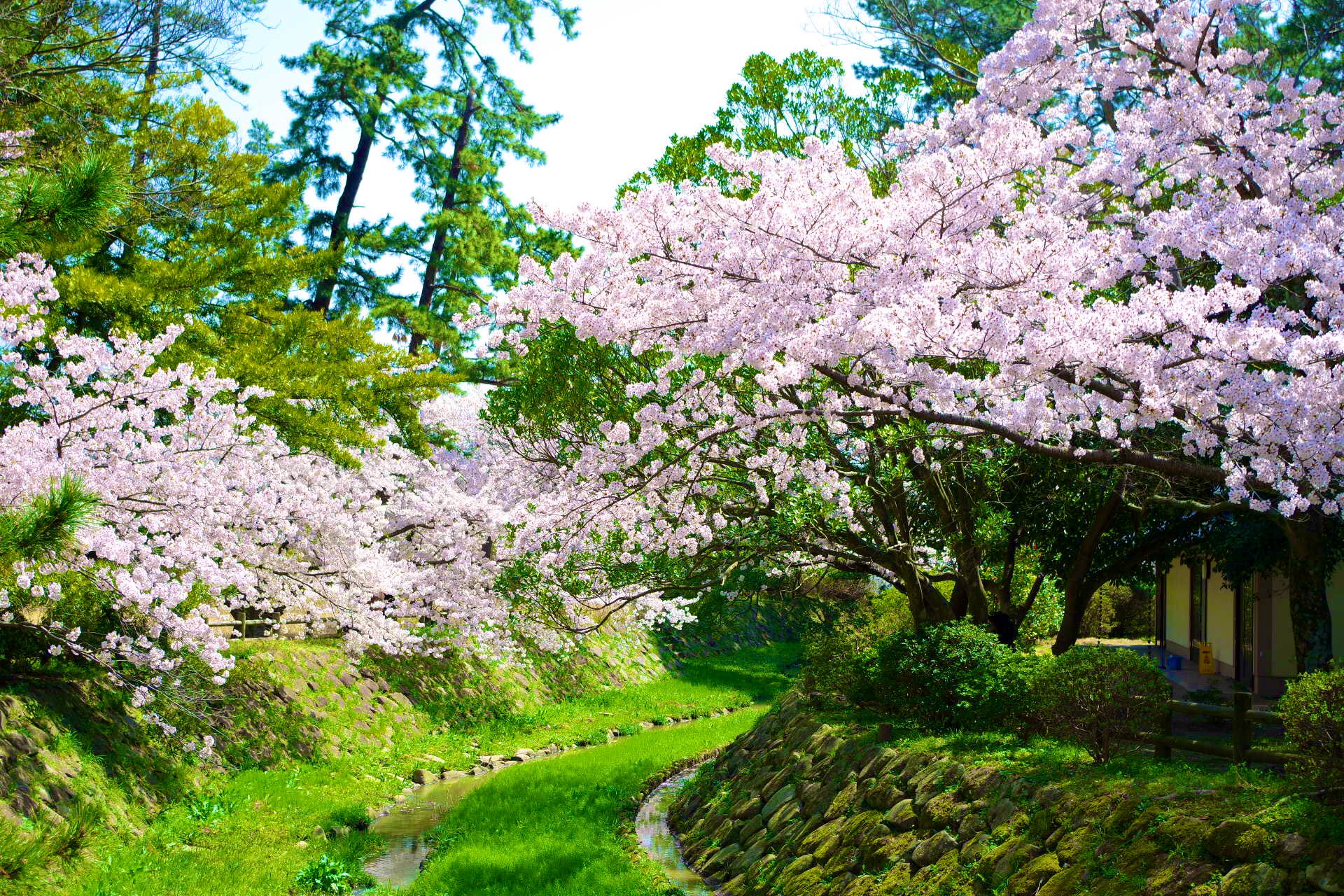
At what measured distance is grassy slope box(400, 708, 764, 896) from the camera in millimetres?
10156

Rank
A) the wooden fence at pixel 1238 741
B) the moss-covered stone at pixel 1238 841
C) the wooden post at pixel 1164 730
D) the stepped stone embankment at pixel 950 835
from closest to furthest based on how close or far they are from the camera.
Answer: the moss-covered stone at pixel 1238 841, the stepped stone embankment at pixel 950 835, the wooden fence at pixel 1238 741, the wooden post at pixel 1164 730

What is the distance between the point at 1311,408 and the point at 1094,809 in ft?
10.9

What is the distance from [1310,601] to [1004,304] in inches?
302

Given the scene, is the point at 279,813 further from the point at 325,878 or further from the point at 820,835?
the point at 820,835

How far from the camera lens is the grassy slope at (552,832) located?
10.2m

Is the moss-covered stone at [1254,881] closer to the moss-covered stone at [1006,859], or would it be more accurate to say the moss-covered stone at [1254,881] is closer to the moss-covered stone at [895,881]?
the moss-covered stone at [1006,859]

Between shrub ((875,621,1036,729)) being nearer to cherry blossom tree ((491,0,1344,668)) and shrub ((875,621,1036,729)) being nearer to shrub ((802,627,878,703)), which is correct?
shrub ((802,627,878,703))

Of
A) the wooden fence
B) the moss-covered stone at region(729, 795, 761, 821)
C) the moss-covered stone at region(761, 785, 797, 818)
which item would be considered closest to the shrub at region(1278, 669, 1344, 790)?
the wooden fence

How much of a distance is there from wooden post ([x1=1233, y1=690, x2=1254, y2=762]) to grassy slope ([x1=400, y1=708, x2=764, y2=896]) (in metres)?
5.53

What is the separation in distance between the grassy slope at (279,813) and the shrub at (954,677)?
6.91 m

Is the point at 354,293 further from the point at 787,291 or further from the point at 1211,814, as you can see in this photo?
the point at 1211,814

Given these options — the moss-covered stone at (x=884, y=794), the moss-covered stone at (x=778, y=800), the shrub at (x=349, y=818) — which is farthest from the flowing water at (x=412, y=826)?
the moss-covered stone at (x=884, y=794)

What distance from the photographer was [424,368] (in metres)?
16.2

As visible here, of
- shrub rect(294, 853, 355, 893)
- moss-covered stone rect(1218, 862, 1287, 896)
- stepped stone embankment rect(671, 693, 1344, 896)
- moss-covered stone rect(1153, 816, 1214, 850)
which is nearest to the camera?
moss-covered stone rect(1218, 862, 1287, 896)
